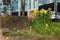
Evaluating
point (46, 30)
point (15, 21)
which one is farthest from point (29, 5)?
point (46, 30)

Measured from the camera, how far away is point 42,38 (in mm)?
3189

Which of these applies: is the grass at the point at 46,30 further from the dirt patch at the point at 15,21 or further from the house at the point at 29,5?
the house at the point at 29,5

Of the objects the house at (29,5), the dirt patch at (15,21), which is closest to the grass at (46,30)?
the dirt patch at (15,21)

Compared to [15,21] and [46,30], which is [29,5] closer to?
[15,21]

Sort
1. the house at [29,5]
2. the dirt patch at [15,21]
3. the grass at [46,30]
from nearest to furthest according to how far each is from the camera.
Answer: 1. the grass at [46,30]
2. the dirt patch at [15,21]
3. the house at [29,5]

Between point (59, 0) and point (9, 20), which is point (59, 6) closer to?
point (59, 0)

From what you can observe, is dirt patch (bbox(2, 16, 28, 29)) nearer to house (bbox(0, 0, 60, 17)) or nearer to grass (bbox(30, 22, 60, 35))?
grass (bbox(30, 22, 60, 35))

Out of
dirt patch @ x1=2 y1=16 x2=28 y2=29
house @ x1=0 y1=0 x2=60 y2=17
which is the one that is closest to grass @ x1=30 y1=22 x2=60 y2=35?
dirt patch @ x1=2 y1=16 x2=28 y2=29

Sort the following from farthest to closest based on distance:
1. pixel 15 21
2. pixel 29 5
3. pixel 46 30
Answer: pixel 29 5, pixel 15 21, pixel 46 30

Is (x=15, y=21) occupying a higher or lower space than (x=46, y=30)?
higher

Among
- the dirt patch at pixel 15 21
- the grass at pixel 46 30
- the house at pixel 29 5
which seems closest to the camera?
the grass at pixel 46 30

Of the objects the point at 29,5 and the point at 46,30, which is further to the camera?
the point at 29,5

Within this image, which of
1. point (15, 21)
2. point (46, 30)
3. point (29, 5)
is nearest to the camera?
point (46, 30)

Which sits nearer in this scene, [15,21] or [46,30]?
[46,30]
